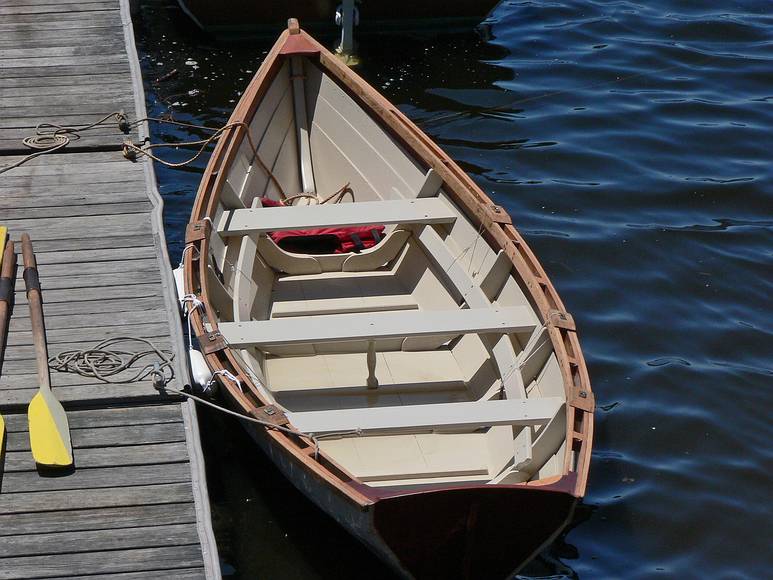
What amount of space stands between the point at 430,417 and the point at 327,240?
101 inches

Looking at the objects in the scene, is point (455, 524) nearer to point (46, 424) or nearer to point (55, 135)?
point (46, 424)

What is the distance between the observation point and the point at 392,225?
722 centimetres

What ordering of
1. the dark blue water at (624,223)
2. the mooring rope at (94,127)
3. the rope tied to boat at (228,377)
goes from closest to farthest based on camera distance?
the rope tied to boat at (228,377) → the dark blue water at (624,223) → the mooring rope at (94,127)

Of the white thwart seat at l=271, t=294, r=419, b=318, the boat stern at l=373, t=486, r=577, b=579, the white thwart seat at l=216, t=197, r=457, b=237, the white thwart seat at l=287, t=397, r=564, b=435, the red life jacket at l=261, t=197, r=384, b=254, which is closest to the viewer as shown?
the boat stern at l=373, t=486, r=577, b=579

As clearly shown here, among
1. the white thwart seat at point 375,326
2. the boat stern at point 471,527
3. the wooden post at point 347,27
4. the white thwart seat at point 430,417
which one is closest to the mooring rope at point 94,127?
the white thwart seat at point 375,326

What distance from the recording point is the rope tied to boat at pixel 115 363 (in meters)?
5.26

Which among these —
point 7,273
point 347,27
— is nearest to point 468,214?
point 7,273

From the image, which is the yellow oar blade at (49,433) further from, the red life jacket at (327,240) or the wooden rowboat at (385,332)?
the red life jacket at (327,240)

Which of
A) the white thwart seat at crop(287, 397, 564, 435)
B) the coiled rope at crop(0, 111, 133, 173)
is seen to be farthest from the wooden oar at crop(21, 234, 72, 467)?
the coiled rope at crop(0, 111, 133, 173)

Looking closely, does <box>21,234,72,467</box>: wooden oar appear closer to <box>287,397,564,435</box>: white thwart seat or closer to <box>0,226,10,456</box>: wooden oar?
<box>0,226,10,456</box>: wooden oar

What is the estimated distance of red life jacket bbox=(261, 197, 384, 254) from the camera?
7344mm

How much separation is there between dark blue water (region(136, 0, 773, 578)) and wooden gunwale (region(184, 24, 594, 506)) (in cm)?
106

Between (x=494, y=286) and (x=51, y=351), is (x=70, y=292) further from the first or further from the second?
(x=494, y=286)

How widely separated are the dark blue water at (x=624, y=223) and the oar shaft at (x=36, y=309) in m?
1.39
